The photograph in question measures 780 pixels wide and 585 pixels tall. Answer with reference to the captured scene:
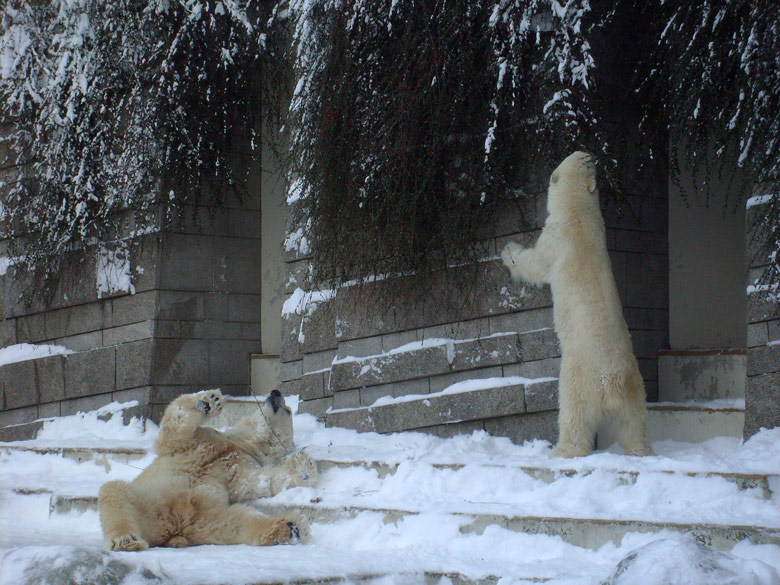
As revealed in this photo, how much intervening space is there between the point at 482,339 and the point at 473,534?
6.69ft

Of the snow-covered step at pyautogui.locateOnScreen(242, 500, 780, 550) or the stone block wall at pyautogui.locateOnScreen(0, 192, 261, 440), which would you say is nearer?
the snow-covered step at pyautogui.locateOnScreen(242, 500, 780, 550)

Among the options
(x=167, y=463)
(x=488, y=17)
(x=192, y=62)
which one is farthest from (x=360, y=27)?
(x=167, y=463)

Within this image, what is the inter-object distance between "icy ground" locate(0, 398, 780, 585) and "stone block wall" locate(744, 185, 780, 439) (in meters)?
0.18

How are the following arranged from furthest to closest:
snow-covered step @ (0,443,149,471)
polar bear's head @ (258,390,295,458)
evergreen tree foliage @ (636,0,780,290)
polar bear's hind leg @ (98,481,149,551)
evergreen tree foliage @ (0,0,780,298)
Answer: snow-covered step @ (0,443,149,471), polar bear's head @ (258,390,295,458), evergreen tree foliage @ (0,0,780,298), evergreen tree foliage @ (636,0,780,290), polar bear's hind leg @ (98,481,149,551)

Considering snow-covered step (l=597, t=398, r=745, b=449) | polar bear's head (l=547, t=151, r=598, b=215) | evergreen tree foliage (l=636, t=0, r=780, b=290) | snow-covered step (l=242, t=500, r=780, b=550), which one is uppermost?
evergreen tree foliage (l=636, t=0, r=780, b=290)

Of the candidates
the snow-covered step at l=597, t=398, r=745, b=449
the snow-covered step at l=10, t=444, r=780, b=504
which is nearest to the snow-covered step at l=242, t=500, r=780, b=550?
the snow-covered step at l=10, t=444, r=780, b=504

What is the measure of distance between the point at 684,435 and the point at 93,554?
3602 millimetres

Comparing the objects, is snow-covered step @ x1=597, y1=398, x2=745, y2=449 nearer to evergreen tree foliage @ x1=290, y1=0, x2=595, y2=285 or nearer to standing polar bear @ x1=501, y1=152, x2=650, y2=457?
standing polar bear @ x1=501, y1=152, x2=650, y2=457

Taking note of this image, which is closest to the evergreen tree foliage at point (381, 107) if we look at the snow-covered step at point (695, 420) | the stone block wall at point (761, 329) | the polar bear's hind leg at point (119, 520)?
the stone block wall at point (761, 329)

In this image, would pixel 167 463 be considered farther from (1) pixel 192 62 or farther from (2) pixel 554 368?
(1) pixel 192 62

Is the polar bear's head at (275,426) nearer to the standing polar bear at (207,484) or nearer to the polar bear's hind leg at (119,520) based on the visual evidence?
the standing polar bear at (207,484)

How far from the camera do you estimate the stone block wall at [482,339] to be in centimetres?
573

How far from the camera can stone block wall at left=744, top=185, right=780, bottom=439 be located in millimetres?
4832

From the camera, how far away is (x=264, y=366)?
316 inches
